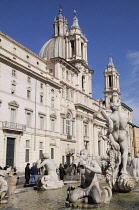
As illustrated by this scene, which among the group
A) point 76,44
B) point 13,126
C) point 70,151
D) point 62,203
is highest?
point 76,44

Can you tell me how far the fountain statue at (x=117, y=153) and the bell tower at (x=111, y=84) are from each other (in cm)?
5913

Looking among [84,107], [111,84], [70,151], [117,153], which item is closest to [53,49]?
[84,107]

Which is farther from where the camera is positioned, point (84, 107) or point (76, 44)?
point (76, 44)

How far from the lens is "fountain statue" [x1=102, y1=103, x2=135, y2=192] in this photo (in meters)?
7.26

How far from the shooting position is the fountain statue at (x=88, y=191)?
5.52 metres

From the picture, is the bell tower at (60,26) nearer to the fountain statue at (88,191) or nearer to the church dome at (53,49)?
the church dome at (53,49)

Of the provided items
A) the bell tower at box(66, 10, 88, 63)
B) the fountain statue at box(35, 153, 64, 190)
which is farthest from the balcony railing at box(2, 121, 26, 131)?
the bell tower at box(66, 10, 88, 63)

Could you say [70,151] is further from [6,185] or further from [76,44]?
[6,185]

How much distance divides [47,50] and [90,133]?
17382 millimetres

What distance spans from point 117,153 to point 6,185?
10.7 feet

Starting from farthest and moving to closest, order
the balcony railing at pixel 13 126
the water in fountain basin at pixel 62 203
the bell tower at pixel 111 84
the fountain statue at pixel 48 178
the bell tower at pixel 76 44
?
the bell tower at pixel 111 84
the bell tower at pixel 76 44
the balcony railing at pixel 13 126
the fountain statue at pixel 48 178
the water in fountain basin at pixel 62 203

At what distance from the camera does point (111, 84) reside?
6981 centimetres

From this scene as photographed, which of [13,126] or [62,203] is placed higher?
[13,126]

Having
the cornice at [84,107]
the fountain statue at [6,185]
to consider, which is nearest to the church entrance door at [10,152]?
the cornice at [84,107]
